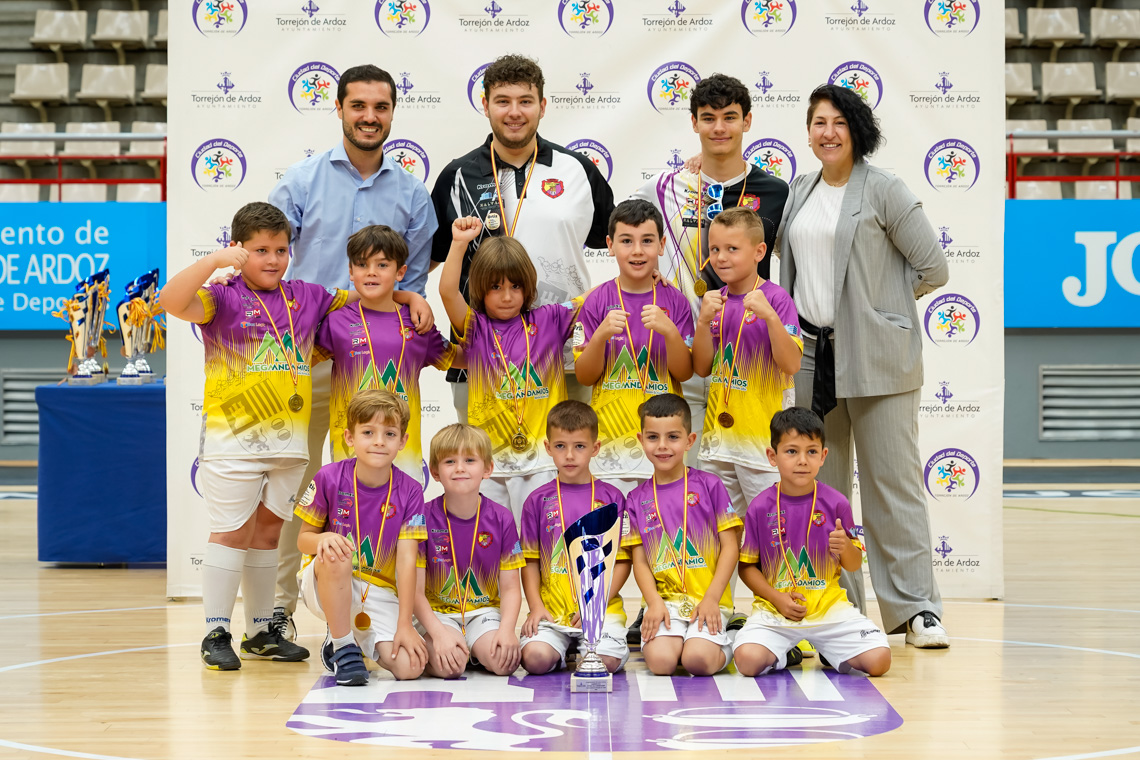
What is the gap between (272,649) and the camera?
12.5ft

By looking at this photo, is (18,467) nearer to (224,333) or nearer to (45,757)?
(224,333)

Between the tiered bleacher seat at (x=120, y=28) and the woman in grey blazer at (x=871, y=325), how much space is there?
439 inches

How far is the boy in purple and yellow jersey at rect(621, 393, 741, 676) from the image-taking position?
3494 millimetres

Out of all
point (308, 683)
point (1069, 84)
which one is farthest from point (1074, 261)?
point (308, 683)

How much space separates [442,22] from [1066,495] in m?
6.23

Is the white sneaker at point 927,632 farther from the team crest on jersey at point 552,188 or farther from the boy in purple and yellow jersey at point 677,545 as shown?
the team crest on jersey at point 552,188

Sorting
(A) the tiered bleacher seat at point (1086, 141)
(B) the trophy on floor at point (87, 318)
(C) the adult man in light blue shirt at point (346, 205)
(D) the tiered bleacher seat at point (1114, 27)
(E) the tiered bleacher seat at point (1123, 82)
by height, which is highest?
(D) the tiered bleacher seat at point (1114, 27)

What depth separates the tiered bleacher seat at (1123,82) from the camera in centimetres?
1241

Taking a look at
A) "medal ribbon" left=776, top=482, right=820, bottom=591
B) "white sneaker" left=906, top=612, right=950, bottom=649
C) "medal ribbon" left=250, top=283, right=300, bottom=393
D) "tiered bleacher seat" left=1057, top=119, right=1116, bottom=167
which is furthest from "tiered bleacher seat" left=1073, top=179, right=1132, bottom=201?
"medal ribbon" left=250, top=283, right=300, bottom=393

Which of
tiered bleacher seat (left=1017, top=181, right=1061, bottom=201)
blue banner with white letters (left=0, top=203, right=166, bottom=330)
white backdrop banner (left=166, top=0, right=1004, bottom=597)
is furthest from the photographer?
tiered bleacher seat (left=1017, top=181, right=1061, bottom=201)

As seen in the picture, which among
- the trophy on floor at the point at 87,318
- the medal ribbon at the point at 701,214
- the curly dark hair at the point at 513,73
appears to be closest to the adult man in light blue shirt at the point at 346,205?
the curly dark hair at the point at 513,73

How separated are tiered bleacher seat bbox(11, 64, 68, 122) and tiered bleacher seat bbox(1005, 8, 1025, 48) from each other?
10977 mm

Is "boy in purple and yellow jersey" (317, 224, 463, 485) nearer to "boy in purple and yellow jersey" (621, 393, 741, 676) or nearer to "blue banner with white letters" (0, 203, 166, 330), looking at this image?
"boy in purple and yellow jersey" (621, 393, 741, 676)

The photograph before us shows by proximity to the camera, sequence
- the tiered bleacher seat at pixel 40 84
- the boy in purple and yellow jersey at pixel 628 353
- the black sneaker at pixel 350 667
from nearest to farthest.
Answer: the black sneaker at pixel 350 667 → the boy in purple and yellow jersey at pixel 628 353 → the tiered bleacher seat at pixel 40 84
